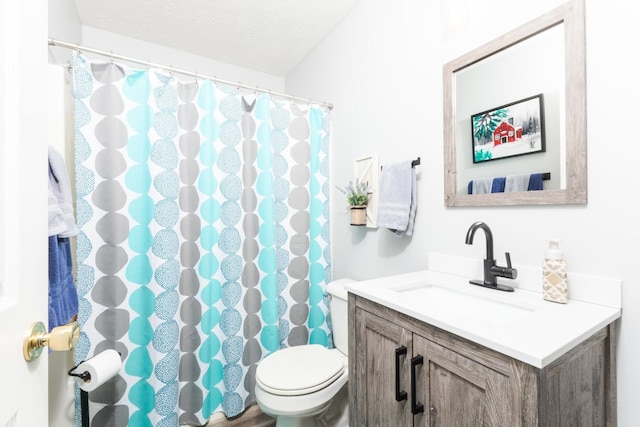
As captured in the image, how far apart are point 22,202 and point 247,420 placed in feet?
5.51

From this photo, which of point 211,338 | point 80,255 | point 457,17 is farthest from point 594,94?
point 80,255

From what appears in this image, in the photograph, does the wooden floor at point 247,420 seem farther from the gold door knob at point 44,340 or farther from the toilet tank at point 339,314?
the gold door knob at point 44,340

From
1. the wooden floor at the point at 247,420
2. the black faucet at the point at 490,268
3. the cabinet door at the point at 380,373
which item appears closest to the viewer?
→ the cabinet door at the point at 380,373

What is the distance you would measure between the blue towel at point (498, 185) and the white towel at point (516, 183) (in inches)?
0.4

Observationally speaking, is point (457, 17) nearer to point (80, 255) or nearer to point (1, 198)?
point (1, 198)

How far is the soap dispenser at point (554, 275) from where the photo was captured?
921 mm

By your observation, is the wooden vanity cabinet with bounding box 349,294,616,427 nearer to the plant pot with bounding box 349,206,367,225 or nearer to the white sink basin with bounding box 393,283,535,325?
the white sink basin with bounding box 393,283,535,325

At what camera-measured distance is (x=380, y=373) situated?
1.04 meters

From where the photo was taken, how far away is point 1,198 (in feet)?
1.53

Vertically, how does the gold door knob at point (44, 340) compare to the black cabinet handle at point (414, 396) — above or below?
above

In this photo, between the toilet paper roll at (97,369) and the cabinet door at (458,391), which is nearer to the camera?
the cabinet door at (458,391)

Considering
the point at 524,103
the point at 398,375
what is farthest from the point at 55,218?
the point at 524,103

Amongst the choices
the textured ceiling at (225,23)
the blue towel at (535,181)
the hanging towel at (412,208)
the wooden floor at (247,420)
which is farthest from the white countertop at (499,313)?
the textured ceiling at (225,23)

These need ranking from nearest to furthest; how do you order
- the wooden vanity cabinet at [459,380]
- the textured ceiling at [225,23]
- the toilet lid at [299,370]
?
1. the wooden vanity cabinet at [459,380]
2. the toilet lid at [299,370]
3. the textured ceiling at [225,23]
